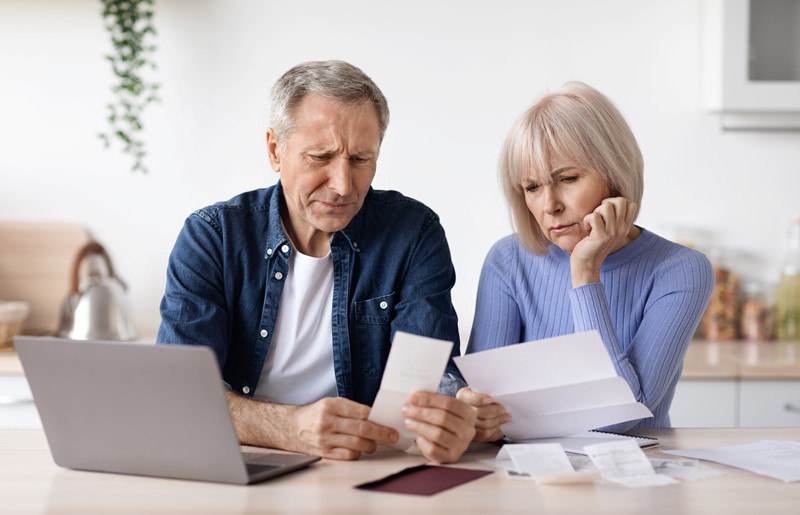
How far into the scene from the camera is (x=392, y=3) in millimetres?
2975

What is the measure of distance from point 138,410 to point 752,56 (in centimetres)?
227

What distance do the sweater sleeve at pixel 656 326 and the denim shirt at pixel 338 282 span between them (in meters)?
0.26

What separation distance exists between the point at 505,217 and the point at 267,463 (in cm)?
183

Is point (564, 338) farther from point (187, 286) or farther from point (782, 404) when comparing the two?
point (782, 404)

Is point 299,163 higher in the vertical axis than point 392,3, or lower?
lower

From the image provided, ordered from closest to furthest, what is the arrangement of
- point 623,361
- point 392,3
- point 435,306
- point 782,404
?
point 623,361
point 435,306
point 782,404
point 392,3

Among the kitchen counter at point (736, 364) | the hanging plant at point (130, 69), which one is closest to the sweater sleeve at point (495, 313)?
the kitchen counter at point (736, 364)

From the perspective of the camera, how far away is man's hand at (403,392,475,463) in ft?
4.45

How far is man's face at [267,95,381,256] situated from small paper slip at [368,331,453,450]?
0.44 meters

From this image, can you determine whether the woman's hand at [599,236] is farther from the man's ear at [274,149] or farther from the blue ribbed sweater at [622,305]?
the man's ear at [274,149]

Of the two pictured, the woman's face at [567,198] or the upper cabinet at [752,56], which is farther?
the upper cabinet at [752,56]

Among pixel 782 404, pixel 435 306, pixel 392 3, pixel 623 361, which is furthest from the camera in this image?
pixel 392 3

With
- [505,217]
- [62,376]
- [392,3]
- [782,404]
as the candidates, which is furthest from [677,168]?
[62,376]

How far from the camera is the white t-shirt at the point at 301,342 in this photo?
1.78m
